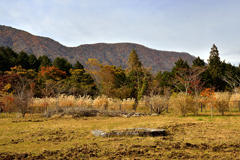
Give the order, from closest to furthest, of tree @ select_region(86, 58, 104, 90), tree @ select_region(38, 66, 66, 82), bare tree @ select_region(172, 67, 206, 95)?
1. bare tree @ select_region(172, 67, 206, 95)
2. tree @ select_region(38, 66, 66, 82)
3. tree @ select_region(86, 58, 104, 90)

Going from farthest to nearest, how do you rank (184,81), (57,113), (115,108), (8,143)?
(184,81) → (115,108) → (57,113) → (8,143)

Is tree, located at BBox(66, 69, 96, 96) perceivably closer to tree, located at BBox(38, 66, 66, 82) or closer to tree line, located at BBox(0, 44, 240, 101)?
tree line, located at BBox(0, 44, 240, 101)

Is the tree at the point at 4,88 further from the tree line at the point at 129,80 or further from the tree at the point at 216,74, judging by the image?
the tree at the point at 216,74

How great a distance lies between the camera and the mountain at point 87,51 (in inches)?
3095

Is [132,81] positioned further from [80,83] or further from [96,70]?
[96,70]

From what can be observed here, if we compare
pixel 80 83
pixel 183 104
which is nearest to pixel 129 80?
pixel 80 83

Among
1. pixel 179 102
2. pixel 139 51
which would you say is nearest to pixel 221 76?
pixel 179 102

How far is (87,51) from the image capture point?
306ft

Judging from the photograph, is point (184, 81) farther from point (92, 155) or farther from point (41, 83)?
point (92, 155)

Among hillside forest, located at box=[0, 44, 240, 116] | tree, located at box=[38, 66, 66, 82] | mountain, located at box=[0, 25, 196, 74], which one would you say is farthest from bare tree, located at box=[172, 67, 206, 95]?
mountain, located at box=[0, 25, 196, 74]

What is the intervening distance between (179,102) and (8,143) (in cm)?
972

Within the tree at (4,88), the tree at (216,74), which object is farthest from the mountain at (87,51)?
the tree at (4,88)

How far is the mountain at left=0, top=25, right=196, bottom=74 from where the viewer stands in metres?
78.6

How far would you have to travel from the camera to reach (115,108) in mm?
15766
